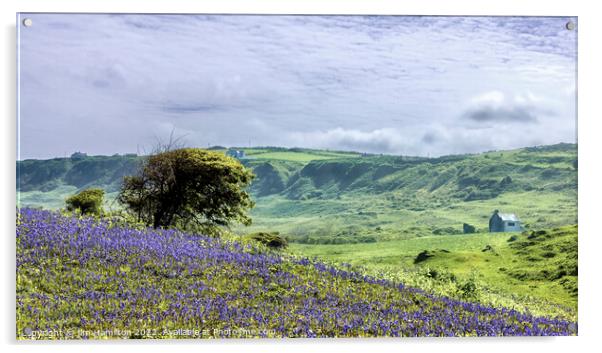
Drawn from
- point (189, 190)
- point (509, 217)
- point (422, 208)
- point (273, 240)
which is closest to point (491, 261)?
point (509, 217)

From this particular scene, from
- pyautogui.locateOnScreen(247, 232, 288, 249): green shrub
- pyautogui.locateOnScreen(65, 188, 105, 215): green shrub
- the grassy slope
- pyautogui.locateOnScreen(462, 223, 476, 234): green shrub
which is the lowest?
the grassy slope

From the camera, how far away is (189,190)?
424 inches

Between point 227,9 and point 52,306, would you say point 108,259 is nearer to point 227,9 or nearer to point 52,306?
point 52,306

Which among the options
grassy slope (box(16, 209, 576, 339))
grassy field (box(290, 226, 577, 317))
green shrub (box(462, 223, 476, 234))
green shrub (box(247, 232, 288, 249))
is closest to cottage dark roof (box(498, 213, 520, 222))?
grassy field (box(290, 226, 577, 317))

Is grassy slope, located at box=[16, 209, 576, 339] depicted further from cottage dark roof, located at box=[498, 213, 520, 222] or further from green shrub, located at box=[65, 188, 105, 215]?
cottage dark roof, located at box=[498, 213, 520, 222]

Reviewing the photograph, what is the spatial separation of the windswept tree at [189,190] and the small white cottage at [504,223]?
3448mm

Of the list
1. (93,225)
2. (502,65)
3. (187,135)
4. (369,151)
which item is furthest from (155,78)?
(502,65)

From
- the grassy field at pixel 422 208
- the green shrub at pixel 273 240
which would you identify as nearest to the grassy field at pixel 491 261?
the grassy field at pixel 422 208

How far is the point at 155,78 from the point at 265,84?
1487mm

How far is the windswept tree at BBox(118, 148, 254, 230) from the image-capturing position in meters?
10.2

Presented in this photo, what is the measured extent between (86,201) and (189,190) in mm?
1540

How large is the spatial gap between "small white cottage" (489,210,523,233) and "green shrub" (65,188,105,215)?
216 inches

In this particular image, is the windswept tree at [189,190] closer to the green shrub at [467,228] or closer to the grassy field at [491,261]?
the grassy field at [491,261]

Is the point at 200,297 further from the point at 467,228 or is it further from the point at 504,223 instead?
the point at 504,223
